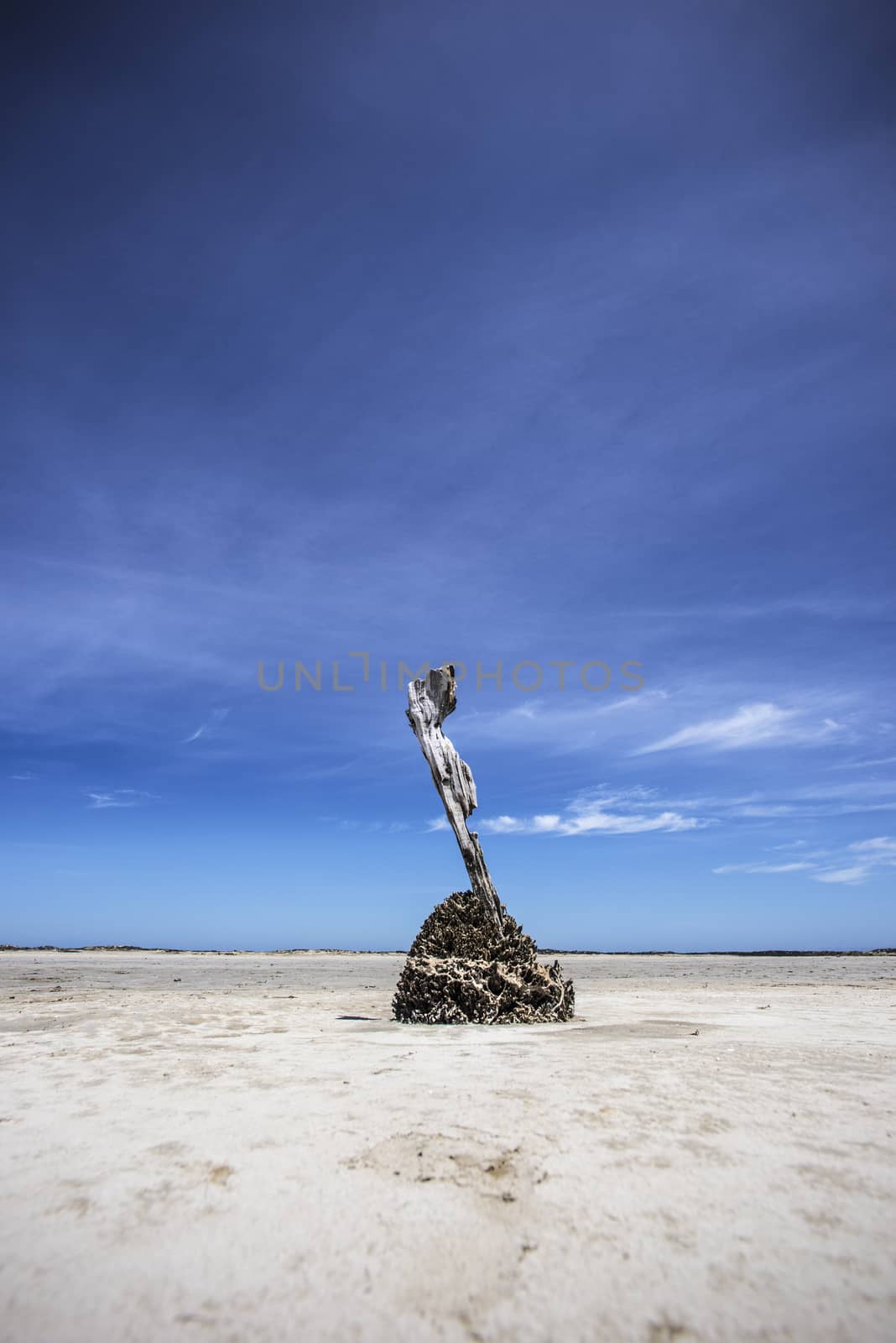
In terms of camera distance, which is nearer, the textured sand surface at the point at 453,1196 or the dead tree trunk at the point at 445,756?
the textured sand surface at the point at 453,1196

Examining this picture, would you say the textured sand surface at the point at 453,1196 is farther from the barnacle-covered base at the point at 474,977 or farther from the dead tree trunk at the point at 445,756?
the dead tree trunk at the point at 445,756

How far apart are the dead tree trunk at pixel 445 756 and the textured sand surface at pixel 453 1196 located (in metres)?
4.28

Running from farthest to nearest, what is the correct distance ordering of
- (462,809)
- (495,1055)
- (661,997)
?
(661,997) < (462,809) < (495,1055)

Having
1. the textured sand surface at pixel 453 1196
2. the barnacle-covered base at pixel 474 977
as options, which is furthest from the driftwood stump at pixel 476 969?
the textured sand surface at pixel 453 1196

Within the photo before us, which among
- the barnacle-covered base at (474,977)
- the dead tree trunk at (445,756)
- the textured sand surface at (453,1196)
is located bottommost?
the textured sand surface at (453,1196)

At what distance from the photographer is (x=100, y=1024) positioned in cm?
866

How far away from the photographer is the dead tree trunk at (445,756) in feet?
34.5

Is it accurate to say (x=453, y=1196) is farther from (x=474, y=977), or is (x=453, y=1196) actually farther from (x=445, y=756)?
(x=445, y=756)

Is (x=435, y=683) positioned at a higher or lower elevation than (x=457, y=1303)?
higher

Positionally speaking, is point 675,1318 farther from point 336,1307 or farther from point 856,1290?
point 336,1307

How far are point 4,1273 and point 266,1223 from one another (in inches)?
36.4

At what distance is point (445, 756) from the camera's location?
440 inches

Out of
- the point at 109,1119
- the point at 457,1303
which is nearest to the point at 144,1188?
the point at 109,1119

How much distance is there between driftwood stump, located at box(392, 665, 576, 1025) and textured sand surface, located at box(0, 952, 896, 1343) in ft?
8.22
